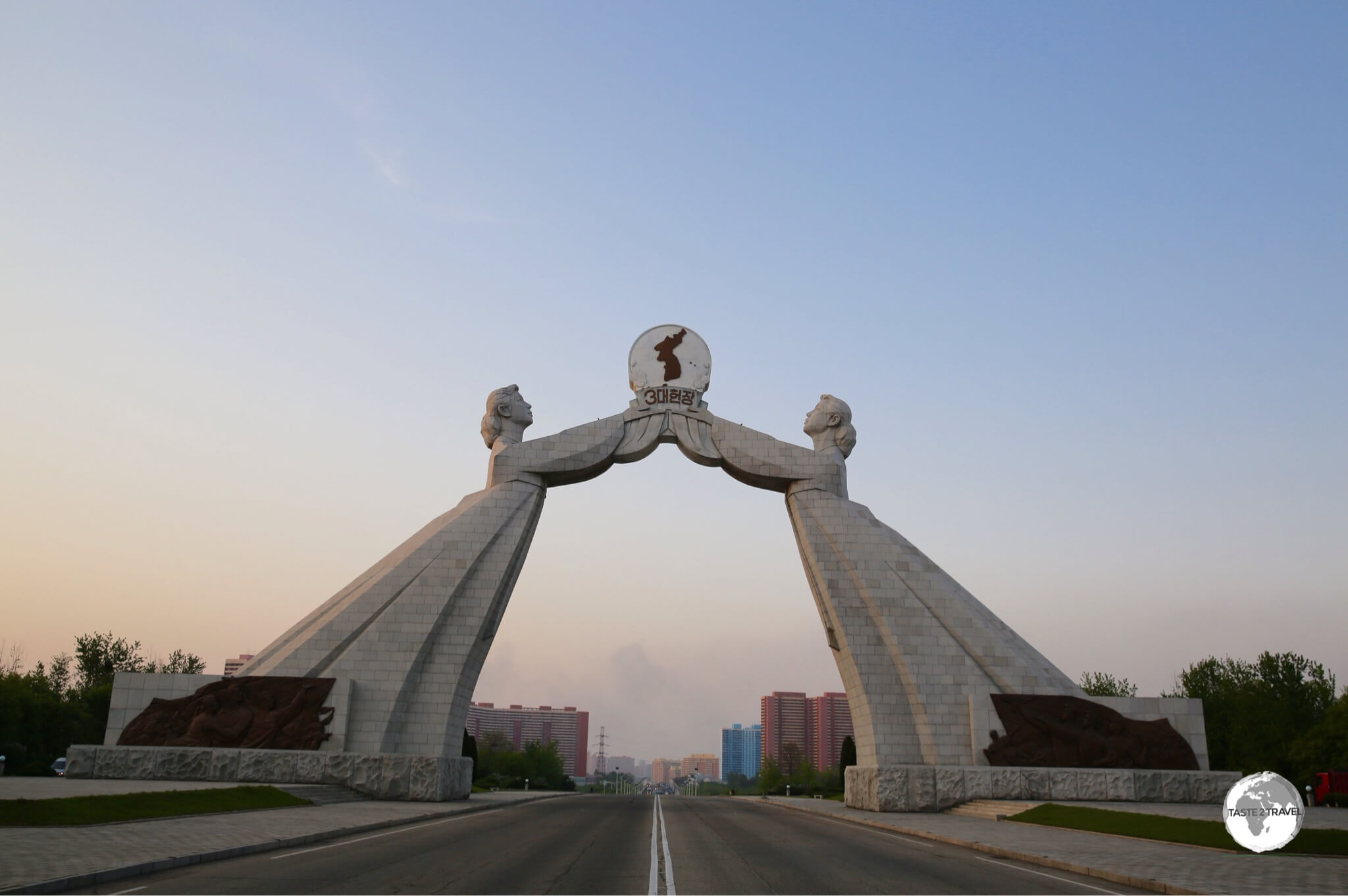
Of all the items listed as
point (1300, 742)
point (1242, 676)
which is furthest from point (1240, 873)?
point (1242, 676)

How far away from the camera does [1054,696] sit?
18375 mm

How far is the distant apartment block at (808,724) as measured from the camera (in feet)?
315

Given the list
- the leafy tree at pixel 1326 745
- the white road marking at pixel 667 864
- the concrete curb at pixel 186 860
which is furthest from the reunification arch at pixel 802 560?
the leafy tree at pixel 1326 745

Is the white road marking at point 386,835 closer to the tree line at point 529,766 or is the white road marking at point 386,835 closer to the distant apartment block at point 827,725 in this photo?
the tree line at point 529,766

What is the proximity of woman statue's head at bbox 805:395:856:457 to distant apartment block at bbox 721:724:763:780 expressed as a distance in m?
140

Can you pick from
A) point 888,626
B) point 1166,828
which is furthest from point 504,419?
point 1166,828

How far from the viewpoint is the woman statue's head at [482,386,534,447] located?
21.9 metres

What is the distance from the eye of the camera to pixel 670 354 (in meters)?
22.5

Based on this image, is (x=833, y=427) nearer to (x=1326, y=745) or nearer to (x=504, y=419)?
(x=504, y=419)

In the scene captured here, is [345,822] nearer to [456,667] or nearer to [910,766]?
[456,667]

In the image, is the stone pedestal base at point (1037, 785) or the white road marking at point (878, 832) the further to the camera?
the stone pedestal base at point (1037, 785)

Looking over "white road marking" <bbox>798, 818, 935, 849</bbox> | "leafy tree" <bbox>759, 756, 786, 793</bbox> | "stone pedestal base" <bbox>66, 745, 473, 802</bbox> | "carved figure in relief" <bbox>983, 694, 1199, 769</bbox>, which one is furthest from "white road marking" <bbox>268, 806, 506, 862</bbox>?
"leafy tree" <bbox>759, 756, 786, 793</bbox>

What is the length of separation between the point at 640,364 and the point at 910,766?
425 inches

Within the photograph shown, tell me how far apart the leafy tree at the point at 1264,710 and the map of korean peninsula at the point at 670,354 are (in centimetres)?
2380
